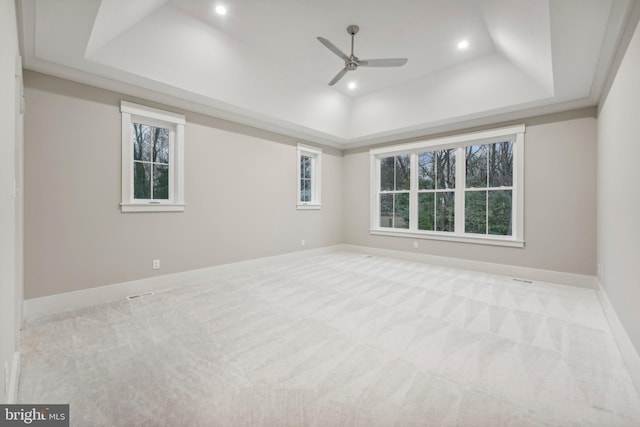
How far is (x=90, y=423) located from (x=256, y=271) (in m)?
3.30

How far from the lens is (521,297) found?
3.47 meters

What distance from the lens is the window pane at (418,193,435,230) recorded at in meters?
5.59

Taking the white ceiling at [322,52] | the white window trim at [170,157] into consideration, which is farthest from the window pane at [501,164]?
the white window trim at [170,157]

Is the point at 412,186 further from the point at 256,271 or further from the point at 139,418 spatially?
the point at 139,418

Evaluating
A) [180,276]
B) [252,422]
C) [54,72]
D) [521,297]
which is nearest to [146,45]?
[54,72]

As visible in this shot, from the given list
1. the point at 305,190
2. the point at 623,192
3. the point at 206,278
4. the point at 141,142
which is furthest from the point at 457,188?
the point at 141,142

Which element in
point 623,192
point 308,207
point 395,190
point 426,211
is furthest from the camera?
point 395,190

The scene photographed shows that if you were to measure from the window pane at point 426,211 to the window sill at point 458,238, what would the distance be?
215mm

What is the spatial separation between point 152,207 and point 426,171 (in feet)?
16.4

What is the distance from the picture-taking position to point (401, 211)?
606 cm

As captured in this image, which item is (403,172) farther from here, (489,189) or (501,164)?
(501,164)

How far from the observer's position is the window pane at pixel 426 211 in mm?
5590

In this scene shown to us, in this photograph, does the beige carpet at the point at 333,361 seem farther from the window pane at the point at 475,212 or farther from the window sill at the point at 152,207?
the window pane at the point at 475,212

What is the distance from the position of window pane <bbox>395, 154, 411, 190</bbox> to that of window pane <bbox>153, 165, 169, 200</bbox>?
179 inches
